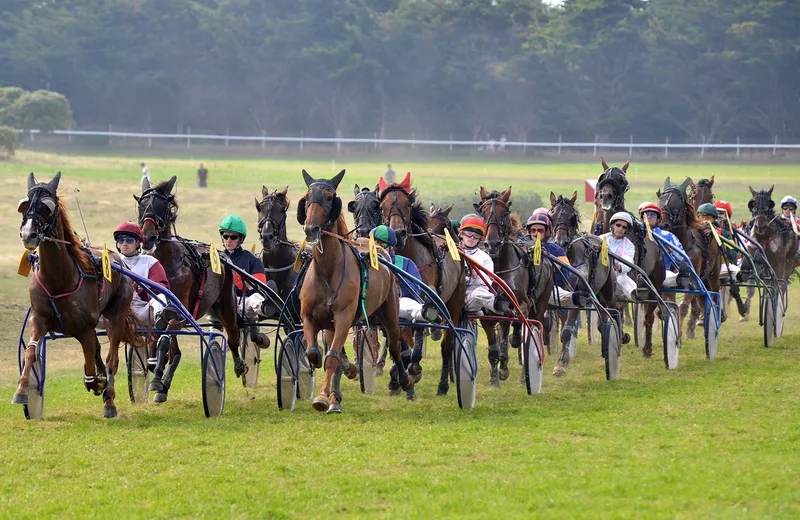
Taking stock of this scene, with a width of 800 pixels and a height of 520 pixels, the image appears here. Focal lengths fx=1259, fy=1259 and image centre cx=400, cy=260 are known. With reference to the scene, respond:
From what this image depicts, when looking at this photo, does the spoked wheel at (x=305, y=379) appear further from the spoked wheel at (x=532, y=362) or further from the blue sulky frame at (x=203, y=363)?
the spoked wheel at (x=532, y=362)

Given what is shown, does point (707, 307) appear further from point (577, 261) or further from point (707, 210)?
point (707, 210)

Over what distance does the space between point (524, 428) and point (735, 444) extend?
59.6 inches

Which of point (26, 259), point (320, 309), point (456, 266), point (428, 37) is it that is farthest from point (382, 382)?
point (428, 37)

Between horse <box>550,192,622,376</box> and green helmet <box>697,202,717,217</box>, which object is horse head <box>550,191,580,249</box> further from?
green helmet <box>697,202,717,217</box>

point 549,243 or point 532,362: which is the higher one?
point 549,243

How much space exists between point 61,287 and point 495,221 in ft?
14.0

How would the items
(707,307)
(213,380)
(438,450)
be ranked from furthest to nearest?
(707,307) < (213,380) < (438,450)

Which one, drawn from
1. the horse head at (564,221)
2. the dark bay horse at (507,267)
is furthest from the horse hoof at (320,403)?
the horse head at (564,221)

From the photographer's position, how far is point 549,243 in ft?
41.9

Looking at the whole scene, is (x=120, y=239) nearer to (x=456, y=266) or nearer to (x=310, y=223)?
(x=310, y=223)

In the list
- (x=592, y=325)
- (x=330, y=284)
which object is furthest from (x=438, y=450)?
(x=592, y=325)

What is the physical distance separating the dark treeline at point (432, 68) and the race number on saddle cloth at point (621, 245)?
43.4 m

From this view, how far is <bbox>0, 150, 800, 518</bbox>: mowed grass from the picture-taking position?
21.9ft

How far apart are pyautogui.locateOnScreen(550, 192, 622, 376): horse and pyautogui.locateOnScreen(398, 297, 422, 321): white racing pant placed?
254 centimetres
